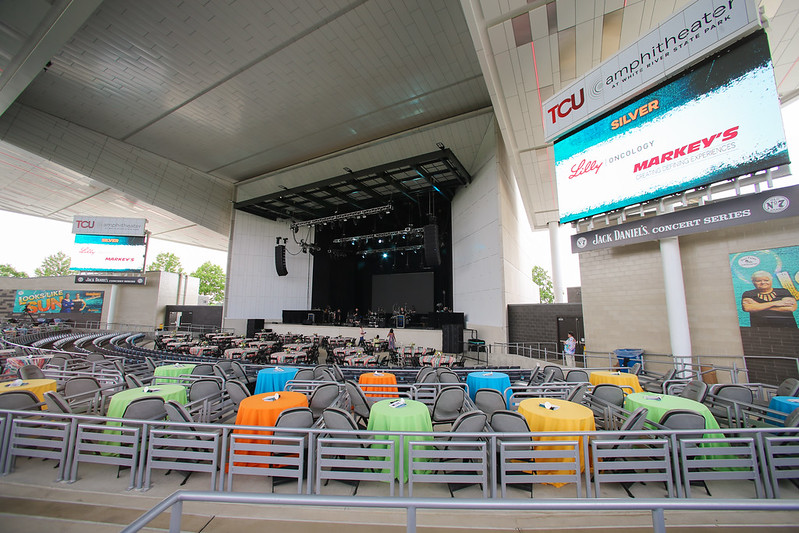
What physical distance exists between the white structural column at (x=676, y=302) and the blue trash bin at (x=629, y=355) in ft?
2.89

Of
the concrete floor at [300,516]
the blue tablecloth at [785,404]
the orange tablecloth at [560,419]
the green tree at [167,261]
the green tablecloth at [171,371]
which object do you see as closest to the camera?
the concrete floor at [300,516]

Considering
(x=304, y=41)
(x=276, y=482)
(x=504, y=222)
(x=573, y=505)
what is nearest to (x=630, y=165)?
(x=504, y=222)

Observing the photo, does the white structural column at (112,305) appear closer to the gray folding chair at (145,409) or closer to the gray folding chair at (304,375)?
the gray folding chair at (304,375)

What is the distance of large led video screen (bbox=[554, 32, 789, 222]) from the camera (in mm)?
4684

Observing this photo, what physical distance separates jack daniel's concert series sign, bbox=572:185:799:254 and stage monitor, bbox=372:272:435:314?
12.7 m

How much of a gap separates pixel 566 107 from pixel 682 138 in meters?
2.37

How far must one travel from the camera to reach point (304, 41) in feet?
29.1

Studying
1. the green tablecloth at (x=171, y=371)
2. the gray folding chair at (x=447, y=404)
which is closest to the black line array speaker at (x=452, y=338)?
the gray folding chair at (x=447, y=404)

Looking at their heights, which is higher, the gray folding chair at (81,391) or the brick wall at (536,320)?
the brick wall at (536,320)

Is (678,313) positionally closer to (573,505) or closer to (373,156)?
(573,505)

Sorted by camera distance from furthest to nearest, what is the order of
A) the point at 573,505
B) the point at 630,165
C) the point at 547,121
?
the point at 547,121 < the point at 630,165 < the point at 573,505

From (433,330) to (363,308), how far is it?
31.0 feet

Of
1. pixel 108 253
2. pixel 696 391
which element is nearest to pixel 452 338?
pixel 696 391

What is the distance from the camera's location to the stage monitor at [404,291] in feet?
64.1
